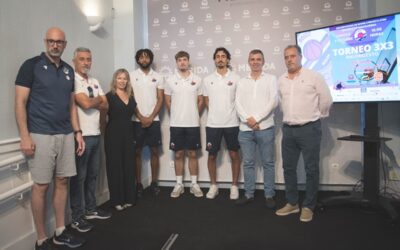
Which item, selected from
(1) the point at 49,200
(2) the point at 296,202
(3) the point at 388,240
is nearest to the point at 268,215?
(2) the point at 296,202

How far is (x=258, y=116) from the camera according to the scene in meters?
3.20

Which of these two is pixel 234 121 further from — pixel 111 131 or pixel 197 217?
pixel 111 131

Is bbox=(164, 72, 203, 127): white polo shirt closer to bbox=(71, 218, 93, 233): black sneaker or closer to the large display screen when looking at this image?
the large display screen

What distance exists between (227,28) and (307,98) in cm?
164

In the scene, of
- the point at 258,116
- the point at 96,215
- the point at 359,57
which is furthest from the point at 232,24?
the point at 96,215

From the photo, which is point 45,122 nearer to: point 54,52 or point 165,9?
point 54,52

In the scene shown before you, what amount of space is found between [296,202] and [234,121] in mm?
1126

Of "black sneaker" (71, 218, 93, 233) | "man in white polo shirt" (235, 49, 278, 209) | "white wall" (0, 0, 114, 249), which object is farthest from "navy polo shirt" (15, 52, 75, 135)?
"man in white polo shirt" (235, 49, 278, 209)

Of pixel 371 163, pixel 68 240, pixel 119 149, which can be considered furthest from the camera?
pixel 119 149

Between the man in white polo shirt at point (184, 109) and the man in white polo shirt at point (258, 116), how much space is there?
0.59 metres

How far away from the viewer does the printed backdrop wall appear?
145 inches

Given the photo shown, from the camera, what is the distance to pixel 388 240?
2414 millimetres

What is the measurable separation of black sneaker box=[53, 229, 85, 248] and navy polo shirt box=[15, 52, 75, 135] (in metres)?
0.87

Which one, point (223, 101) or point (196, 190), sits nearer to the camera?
point (223, 101)
